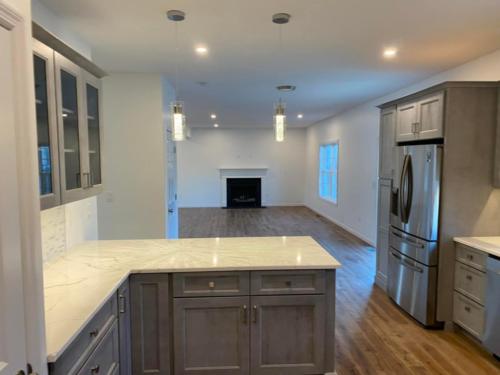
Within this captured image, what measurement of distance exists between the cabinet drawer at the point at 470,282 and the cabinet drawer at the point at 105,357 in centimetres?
290

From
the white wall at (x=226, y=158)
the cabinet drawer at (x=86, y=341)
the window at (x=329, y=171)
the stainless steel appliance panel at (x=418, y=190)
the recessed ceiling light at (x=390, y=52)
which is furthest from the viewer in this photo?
the white wall at (x=226, y=158)

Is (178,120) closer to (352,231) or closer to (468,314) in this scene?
(468,314)

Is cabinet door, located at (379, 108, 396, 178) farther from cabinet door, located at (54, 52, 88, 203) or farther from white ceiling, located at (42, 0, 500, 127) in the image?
cabinet door, located at (54, 52, 88, 203)

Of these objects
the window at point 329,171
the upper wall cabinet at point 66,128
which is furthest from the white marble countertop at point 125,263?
the window at point 329,171

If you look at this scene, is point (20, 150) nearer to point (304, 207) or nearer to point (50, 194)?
point (50, 194)

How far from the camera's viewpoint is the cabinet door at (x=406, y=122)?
3580mm

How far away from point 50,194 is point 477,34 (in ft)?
11.5

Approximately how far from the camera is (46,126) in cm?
172

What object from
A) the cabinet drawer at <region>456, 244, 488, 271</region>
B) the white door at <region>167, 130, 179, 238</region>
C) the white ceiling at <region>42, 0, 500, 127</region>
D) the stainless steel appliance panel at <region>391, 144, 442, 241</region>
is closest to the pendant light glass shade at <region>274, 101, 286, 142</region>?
the white ceiling at <region>42, 0, 500, 127</region>

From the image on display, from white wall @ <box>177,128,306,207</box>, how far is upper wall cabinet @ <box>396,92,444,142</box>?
759 centimetres

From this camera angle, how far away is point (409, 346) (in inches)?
118

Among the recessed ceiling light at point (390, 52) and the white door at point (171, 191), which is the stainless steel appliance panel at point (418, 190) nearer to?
the recessed ceiling light at point (390, 52)

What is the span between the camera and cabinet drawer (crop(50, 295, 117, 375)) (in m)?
1.42

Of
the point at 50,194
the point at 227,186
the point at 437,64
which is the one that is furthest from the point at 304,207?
the point at 50,194
